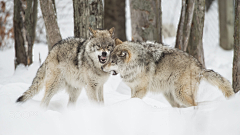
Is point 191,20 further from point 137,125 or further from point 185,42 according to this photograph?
point 137,125

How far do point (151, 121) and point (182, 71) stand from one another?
1.58 metres

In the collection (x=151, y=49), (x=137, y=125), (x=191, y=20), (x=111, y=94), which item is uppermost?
(x=191, y=20)

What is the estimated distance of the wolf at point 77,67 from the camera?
474cm

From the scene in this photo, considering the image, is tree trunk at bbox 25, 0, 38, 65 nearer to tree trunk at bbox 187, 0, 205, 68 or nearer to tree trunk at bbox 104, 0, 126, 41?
tree trunk at bbox 104, 0, 126, 41

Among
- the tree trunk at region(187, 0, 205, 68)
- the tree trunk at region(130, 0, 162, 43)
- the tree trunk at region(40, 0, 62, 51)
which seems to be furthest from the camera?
the tree trunk at region(187, 0, 205, 68)

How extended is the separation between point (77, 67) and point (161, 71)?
1.64m

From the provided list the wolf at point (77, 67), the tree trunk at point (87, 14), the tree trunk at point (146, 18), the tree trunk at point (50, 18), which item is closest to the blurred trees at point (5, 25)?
the tree trunk at point (50, 18)

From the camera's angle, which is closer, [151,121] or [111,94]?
[151,121]

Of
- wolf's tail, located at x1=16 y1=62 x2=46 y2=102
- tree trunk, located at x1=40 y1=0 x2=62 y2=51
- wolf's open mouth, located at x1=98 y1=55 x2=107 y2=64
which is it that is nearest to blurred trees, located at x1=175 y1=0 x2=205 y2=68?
wolf's open mouth, located at x1=98 y1=55 x2=107 y2=64

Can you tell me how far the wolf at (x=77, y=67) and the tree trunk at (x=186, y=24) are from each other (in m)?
2.19

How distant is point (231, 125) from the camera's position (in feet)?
8.64

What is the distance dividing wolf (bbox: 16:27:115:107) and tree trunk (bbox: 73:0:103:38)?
69 cm

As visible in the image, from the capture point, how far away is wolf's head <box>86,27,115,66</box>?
15.3ft

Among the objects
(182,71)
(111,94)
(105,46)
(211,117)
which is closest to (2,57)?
(111,94)
